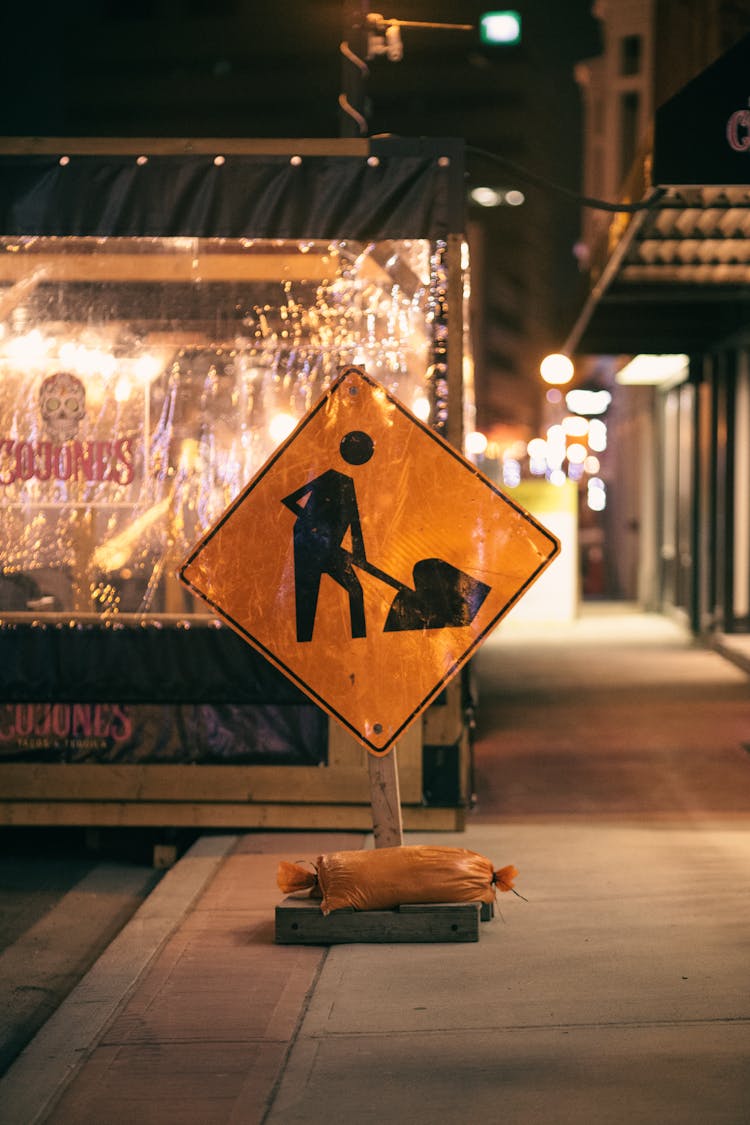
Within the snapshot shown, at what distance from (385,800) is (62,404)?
3.16 meters

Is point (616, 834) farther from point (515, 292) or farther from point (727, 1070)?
point (515, 292)

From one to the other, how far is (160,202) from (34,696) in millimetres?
2729

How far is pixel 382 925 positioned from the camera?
6.25m

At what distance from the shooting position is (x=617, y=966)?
230 inches

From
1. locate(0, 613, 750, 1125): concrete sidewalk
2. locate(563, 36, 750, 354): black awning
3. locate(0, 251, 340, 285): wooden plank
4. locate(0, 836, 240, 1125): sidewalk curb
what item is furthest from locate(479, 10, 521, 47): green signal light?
locate(0, 836, 240, 1125): sidewalk curb

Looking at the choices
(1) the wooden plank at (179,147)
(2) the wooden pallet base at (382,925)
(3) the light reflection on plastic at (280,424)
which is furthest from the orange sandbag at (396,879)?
(1) the wooden plank at (179,147)

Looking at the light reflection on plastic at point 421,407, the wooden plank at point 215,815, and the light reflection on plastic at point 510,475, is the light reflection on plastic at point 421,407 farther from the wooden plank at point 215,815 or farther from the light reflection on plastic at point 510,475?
the light reflection on plastic at point 510,475

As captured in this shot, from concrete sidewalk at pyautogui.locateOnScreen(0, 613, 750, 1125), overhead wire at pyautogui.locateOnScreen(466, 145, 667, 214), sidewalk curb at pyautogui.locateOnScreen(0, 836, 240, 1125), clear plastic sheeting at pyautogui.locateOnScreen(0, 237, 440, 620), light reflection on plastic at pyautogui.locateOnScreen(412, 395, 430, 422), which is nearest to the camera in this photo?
concrete sidewalk at pyautogui.locateOnScreen(0, 613, 750, 1125)

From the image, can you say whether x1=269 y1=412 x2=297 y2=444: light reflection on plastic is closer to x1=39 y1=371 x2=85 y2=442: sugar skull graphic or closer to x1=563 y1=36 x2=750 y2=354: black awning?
x1=39 y1=371 x2=85 y2=442: sugar skull graphic

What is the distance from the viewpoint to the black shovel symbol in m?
6.23

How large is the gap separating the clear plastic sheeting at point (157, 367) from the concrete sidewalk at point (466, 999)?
6.42ft

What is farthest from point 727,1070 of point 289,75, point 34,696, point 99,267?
point 289,75

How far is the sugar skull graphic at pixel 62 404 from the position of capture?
834cm

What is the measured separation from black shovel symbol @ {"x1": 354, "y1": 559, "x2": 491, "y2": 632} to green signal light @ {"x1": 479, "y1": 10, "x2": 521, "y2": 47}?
257 inches
